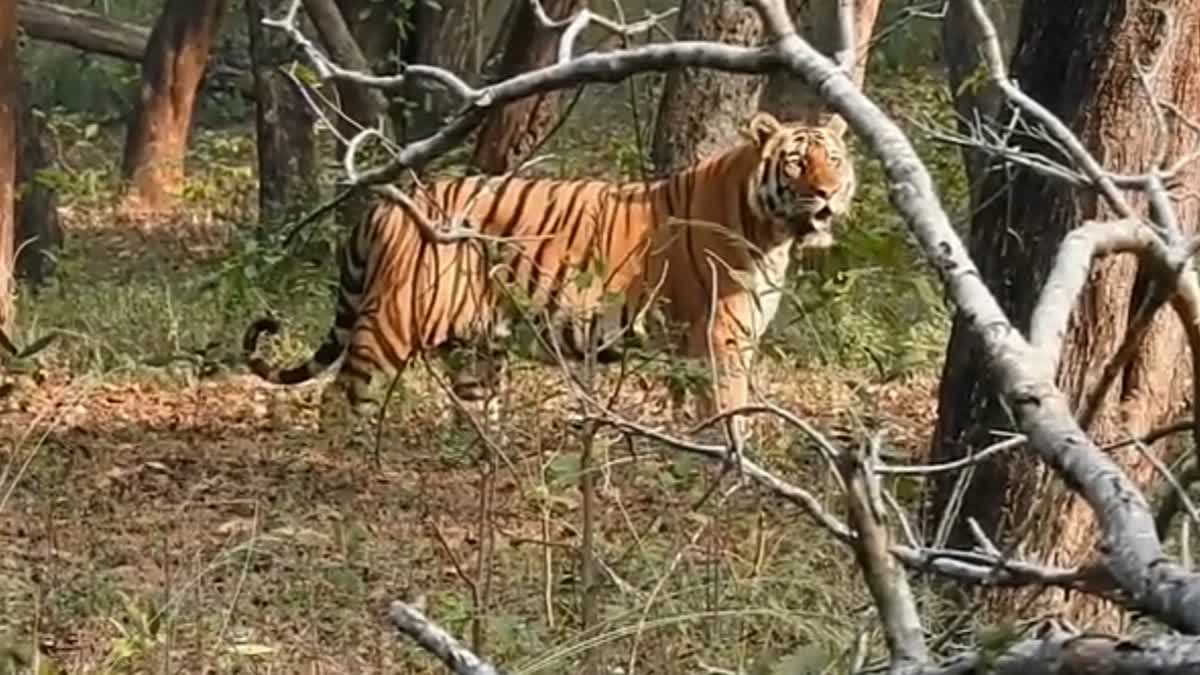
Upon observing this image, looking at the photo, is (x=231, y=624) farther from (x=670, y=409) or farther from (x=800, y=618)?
(x=670, y=409)

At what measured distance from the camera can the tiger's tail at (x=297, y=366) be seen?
6904 mm

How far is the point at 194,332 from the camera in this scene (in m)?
8.30

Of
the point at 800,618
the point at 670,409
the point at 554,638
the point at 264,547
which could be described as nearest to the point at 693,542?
the point at 554,638

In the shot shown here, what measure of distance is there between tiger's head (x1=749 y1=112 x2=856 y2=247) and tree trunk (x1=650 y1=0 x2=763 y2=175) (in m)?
0.47

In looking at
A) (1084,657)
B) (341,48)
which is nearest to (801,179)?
(341,48)

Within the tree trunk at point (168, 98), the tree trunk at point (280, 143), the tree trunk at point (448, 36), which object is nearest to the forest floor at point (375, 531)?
the tree trunk at point (280, 143)

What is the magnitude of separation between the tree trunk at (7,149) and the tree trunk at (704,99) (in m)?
2.07

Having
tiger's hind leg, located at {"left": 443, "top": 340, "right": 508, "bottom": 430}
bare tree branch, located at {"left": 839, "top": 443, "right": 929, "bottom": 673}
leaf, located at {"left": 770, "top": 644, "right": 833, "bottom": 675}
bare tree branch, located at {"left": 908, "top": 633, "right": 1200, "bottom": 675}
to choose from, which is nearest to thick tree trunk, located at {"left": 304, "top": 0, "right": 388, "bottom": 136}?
tiger's hind leg, located at {"left": 443, "top": 340, "right": 508, "bottom": 430}

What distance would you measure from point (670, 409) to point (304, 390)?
1.51m

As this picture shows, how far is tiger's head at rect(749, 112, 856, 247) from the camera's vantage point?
23.8 ft

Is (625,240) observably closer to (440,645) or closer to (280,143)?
(280,143)

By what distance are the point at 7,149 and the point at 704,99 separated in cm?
226

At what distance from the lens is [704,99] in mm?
8125

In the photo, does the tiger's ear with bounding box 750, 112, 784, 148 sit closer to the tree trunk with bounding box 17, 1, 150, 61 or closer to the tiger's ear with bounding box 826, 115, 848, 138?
the tiger's ear with bounding box 826, 115, 848, 138
